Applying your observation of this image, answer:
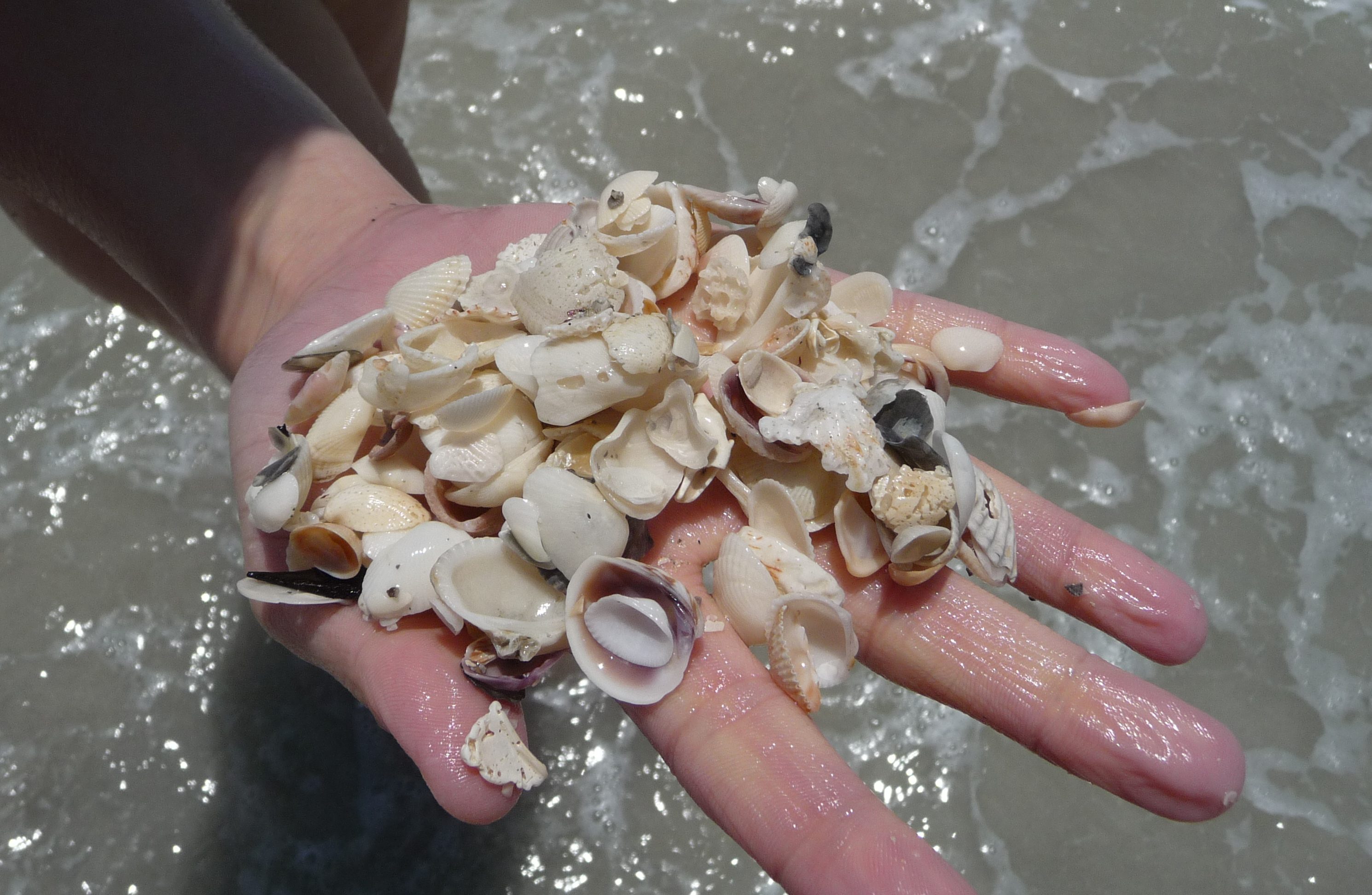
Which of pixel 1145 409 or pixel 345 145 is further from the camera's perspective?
pixel 1145 409

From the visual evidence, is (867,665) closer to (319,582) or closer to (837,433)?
(837,433)

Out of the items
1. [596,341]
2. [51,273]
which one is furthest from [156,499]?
[596,341]

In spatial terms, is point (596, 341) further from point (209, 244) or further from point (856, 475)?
point (209, 244)

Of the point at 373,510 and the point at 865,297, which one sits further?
the point at 865,297

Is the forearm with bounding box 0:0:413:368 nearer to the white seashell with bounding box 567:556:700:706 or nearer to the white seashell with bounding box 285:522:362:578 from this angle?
the white seashell with bounding box 285:522:362:578

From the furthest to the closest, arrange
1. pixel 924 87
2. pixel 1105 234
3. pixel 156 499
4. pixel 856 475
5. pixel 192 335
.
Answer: pixel 924 87 < pixel 1105 234 < pixel 156 499 < pixel 192 335 < pixel 856 475

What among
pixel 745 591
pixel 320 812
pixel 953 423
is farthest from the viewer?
pixel 953 423

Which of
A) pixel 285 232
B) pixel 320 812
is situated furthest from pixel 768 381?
pixel 320 812
